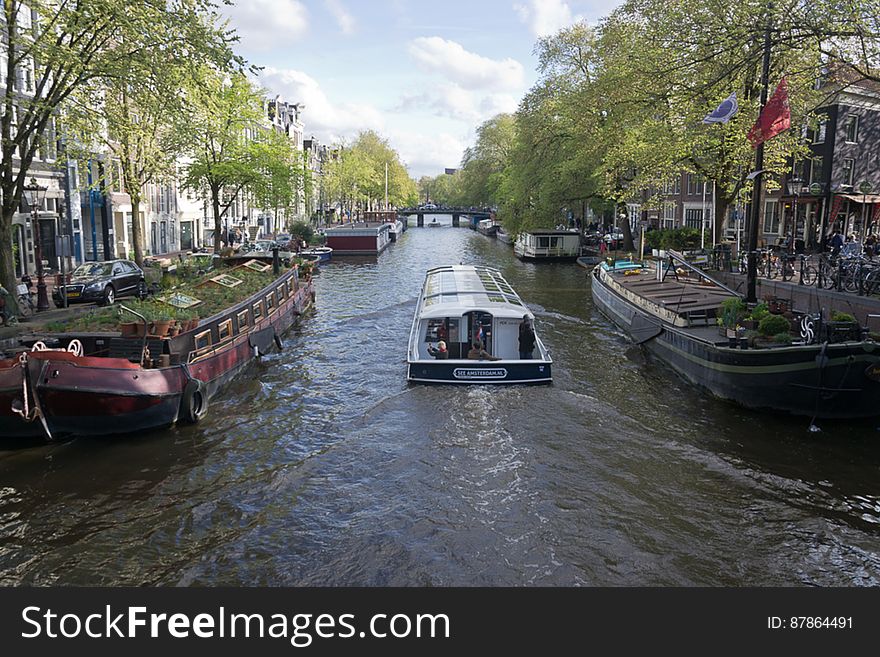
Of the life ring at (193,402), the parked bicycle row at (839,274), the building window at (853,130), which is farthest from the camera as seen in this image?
the building window at (853,130)

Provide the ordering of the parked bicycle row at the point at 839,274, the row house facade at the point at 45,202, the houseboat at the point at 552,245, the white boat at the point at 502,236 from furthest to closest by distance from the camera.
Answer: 1. the white boat at the point at 502,236
2. the houseboat at the point at 552,245
3. the row house facade at the point at 45,202
4. the parked bicycle row at the point at 839,274

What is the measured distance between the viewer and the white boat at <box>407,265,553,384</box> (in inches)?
672

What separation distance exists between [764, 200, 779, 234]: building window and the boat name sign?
111 ft

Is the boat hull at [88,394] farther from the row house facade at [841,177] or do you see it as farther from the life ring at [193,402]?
the row house facade at [841,177]

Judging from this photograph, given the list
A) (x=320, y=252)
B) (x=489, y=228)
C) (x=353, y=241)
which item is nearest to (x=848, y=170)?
(x=320, y=252)

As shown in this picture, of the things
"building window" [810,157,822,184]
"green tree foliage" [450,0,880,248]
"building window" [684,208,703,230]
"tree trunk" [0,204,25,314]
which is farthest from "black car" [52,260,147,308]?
"building window" [684,208,703,230]

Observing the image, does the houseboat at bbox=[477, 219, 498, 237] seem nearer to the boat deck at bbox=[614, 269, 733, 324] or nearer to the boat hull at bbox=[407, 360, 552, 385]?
the boat deck at bbox=[614, 269, 733, 324]

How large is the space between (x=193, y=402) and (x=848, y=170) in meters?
40.1

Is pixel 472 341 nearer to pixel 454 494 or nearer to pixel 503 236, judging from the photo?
pixel 454 494

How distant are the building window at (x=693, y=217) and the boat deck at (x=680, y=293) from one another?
2695 cm

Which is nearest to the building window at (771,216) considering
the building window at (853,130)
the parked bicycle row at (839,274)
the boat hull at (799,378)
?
the building window at (853,130)

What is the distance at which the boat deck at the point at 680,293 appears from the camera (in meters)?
20.5
